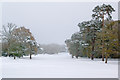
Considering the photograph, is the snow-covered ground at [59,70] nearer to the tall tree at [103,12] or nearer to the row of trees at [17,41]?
the tall tree at [103,12]

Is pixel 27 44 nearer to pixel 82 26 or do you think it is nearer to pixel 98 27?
pixel 82 26

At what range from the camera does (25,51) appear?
98.0ft

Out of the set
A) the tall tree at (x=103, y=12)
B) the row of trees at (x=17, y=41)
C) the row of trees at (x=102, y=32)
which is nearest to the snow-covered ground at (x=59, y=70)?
the row of trees at (x=102, y=32)

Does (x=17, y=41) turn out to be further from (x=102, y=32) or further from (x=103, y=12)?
(x=103, y=12)

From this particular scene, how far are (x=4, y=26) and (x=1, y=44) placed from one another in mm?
3976

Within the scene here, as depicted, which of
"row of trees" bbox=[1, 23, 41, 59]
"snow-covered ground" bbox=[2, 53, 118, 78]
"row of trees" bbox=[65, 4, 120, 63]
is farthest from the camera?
"row of trees" bbox=[1, 23, 41, 59]

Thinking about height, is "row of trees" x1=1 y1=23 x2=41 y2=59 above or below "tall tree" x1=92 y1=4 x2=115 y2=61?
below

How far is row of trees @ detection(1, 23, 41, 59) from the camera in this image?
2805 centimetres

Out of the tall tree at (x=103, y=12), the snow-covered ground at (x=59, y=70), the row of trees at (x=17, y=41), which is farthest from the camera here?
the row of trees at (x=17, y=41)

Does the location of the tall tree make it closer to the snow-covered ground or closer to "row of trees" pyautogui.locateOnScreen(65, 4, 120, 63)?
"row of trees" pyautogui.locateOnScreen(65, 4, 120, 63)

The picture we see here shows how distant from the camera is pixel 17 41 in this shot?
28.8 meters

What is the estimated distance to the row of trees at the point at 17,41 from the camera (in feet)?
92.0

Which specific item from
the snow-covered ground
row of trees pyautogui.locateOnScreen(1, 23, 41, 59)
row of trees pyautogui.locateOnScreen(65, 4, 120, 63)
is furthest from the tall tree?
row of trees pyautogui.locateOnScreen(1, 23, 41, 59)

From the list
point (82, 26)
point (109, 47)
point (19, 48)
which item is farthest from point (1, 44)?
point (109, 47)
